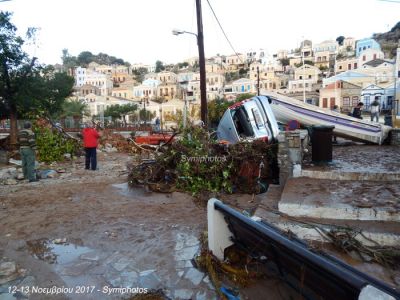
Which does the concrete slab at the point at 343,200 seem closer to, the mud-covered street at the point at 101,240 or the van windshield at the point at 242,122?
the mud-covered street at the point at 101,240

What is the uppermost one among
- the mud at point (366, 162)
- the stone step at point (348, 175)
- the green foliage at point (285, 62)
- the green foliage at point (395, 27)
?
the green foliage at point (395, 27)

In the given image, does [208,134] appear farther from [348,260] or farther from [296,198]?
[348,260]

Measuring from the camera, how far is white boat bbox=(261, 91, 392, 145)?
10641 mm

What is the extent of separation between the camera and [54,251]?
187 inches

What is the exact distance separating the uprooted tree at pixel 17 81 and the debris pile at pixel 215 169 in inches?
433

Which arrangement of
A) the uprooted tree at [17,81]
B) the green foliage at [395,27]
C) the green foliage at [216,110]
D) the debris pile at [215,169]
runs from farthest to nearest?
1. the green foliage at [395,27]
2. the green foliage at [216,110]
3. the uprooted tree at [17,81]
4. the debris pile at [215,169]

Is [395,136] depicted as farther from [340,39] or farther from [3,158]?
[340,39]

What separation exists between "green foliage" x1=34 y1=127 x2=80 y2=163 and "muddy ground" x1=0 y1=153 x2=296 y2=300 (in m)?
5.01

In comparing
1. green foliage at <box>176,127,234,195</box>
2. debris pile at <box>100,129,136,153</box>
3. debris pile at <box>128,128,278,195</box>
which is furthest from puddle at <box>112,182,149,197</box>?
debris pile at <box>100,129,136,153</box>

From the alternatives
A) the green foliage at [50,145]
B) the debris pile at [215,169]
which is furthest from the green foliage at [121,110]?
the debris pile at [215,169]

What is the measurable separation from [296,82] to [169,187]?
237ft

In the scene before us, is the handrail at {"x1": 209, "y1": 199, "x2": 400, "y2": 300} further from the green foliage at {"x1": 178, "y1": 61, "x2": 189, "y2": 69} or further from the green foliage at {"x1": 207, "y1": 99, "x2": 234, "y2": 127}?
the green foliage at {"x1": 178, "y1": 61, "x2": 189, "y2": 69}

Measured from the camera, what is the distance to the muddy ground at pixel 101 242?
3735mm

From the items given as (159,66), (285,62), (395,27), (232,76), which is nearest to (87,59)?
(159,66)
